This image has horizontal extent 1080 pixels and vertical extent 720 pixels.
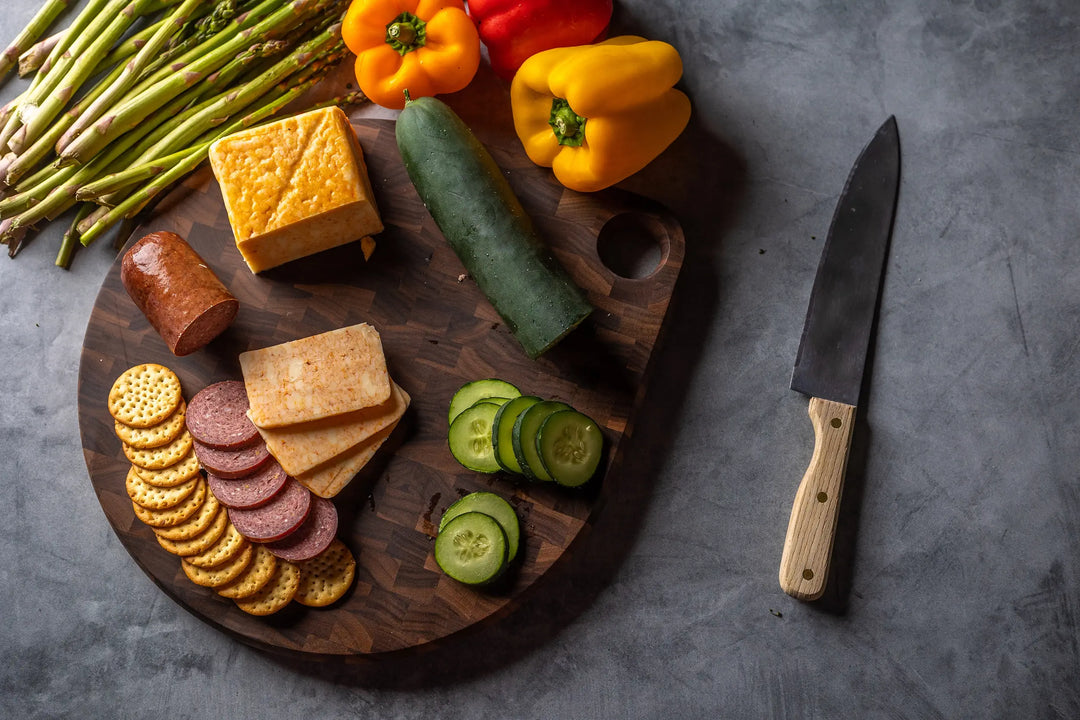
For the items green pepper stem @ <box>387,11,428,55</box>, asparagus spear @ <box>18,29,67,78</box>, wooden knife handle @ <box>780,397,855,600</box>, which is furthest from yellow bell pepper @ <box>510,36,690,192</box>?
asparagus spear @ <box>18,29,67,78</box>

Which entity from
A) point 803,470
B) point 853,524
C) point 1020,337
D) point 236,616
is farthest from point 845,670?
point 236,616

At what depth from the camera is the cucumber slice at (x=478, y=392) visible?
3955 mm

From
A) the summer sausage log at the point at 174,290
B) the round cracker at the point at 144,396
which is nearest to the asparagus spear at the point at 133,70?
the summer sausage log at the point at 174,290

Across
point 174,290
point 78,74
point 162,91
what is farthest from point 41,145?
point 174,290

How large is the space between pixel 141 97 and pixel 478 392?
2293mm

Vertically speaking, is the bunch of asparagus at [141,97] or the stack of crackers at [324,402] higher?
the bunch of asparagus at [141,97]

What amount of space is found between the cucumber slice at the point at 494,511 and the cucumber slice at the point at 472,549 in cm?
5

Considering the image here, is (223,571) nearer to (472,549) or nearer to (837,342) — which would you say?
(472,549)

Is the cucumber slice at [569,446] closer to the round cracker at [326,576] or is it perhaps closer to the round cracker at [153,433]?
the round cracker at [326,576]

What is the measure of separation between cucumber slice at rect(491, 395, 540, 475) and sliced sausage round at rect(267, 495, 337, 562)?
2.88 ft

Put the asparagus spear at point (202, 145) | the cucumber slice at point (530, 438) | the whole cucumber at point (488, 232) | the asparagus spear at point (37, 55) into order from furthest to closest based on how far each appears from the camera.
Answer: the asparagus spear at point (37, 55) < the asparagus spear at point (202, 145) < the whole cucumber at point (488, 232) < the cucumber slice at point (530, 438)

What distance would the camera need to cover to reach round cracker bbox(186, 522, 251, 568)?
393 cm

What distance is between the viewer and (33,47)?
179 inches

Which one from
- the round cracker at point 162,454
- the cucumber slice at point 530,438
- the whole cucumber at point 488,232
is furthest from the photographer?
the round cracker at point 162,454
